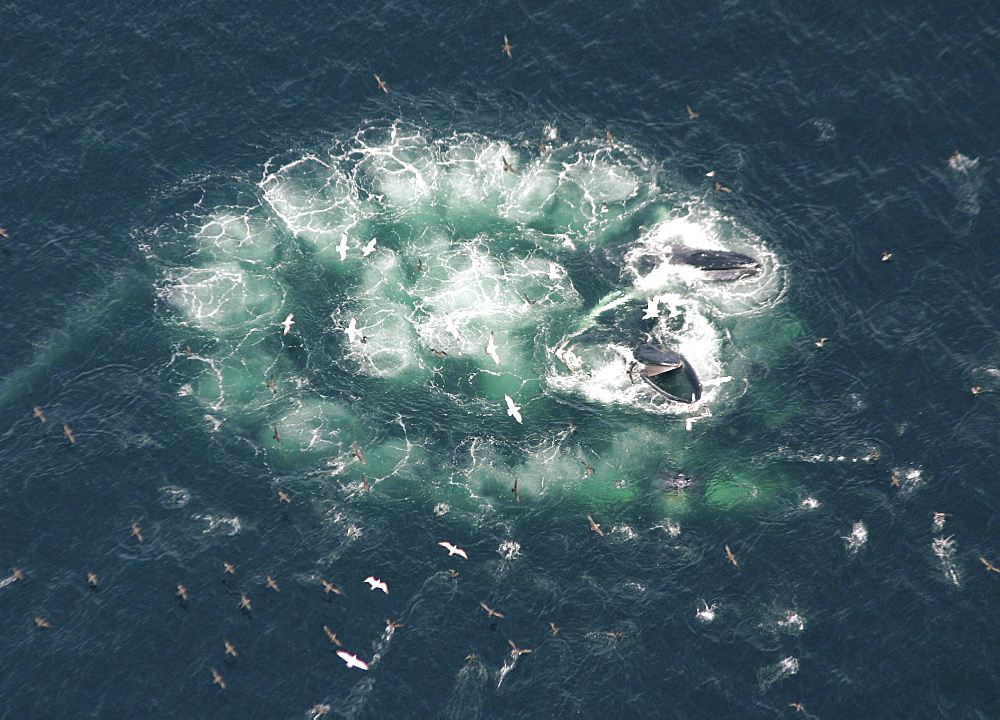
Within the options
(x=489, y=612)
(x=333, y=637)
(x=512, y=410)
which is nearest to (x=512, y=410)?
(x=512, y=410)

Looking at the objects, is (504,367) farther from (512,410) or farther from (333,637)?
(333,637)

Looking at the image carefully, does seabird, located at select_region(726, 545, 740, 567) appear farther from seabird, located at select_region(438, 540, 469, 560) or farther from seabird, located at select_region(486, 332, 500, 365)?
seabird, located at select_region(486, 332, 500, 365)

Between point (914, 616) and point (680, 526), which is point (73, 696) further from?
point (914, 616)

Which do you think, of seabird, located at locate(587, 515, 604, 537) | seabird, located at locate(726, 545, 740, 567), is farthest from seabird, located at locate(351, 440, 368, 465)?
seabird, located at locate(726, 545, 740, 567)

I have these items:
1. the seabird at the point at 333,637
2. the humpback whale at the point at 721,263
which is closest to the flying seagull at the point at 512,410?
the humpback whale at the point at 721,263

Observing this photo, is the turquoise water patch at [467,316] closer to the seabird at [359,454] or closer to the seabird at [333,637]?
the seabird at [359,454]

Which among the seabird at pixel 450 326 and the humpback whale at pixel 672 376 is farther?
the seabird at pixel 450 326
